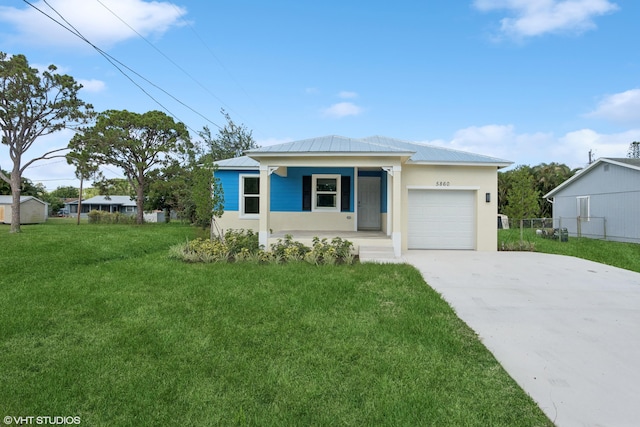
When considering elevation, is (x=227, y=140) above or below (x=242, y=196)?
above

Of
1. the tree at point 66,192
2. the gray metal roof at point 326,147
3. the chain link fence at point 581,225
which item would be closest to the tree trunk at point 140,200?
the gray metal roof at point 326,147

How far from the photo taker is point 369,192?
42.8 feet

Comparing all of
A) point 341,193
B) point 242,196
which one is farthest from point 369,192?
point 242,196

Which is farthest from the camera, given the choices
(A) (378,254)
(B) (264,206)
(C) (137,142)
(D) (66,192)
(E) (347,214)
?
(D) (66,192)

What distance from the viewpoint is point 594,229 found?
18.8 m

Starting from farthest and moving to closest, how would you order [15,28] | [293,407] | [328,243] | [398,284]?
[328,243] → [15,28] → [398,284] → [293,407]

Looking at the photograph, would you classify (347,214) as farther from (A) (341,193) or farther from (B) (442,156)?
(B) (442,156)

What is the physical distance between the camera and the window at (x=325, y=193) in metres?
12.6

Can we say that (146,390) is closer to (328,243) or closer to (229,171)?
(328,243)

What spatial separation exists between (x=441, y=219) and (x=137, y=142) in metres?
25.2

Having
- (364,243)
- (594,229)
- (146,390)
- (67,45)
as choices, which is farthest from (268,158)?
(594,229)

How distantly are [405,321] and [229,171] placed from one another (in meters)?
10.0

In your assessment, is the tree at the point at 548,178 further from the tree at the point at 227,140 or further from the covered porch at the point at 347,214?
the tree at the point at 227,140

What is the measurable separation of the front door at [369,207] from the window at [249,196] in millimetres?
3881
